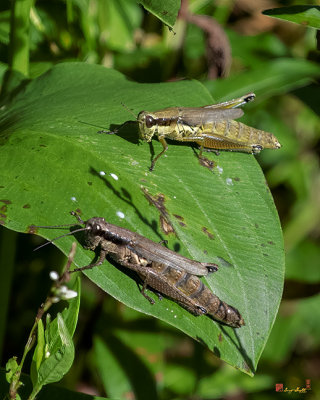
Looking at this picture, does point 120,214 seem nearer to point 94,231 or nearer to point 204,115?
point 94,231

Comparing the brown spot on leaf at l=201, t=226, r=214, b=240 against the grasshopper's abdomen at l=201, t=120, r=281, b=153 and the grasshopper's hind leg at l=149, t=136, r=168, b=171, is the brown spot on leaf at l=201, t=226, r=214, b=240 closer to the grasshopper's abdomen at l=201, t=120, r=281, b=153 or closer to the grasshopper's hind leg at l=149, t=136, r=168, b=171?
the grasshopper's hind leg at l=149, t=136, r=168, b=171

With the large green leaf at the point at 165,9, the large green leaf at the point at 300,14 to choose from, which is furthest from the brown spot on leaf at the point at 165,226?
the large green leaf at the point at 300,14

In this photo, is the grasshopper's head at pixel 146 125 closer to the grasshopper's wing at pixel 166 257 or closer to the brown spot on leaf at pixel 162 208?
the brown spot on leaf at pixel 162 208

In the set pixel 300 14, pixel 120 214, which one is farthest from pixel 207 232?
pixel 300 14

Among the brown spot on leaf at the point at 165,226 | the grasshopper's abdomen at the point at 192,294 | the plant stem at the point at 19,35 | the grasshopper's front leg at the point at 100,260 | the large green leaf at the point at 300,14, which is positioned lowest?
the grasshopper's abdomen at the point at 192,294

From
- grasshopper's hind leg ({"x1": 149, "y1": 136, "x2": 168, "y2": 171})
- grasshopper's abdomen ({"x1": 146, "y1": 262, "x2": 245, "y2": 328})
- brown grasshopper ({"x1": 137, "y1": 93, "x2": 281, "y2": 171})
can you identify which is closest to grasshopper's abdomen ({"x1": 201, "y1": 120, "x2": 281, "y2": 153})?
brown grasshopper ({"x1": 137, "y1": 93, "x2": 281, "y2": 171})

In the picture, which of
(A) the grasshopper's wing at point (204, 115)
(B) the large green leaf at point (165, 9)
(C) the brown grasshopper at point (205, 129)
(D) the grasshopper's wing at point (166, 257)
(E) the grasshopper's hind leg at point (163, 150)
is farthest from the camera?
(A) the grasshopper's wing at point (204, 115)
